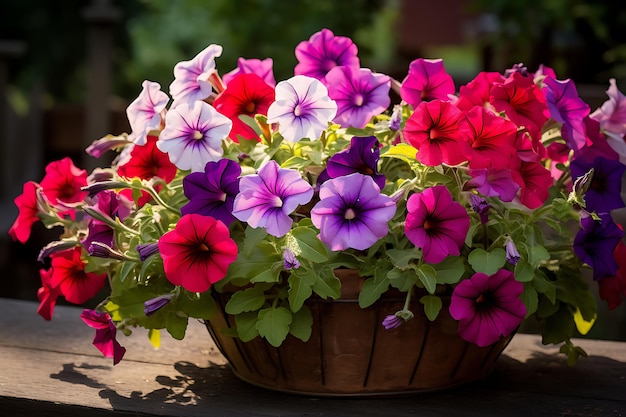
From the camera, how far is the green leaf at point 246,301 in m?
1.20

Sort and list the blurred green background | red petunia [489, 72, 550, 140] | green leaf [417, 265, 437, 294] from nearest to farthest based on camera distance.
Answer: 1. green leaf [417, 265, 437, 294]
2. red petunia [489, 72, 550, 140]
3. the blurred green background

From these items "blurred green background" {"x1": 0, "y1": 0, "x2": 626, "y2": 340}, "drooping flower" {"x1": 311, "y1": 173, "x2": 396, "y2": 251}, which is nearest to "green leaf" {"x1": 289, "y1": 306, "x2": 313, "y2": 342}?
"drooping flower" {"x1": 311, "y1": 173, "x2": 396, "y2": 251}

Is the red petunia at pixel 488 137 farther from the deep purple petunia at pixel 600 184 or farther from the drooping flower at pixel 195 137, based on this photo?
the drooping flower at pixel 195 137

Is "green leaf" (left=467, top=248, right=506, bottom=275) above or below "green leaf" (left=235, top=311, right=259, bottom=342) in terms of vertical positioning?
above

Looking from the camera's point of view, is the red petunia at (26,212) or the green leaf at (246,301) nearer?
the green leaf at (246,301)

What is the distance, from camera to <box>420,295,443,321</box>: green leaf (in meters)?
1.18

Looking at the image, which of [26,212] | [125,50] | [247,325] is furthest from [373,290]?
[125,50]

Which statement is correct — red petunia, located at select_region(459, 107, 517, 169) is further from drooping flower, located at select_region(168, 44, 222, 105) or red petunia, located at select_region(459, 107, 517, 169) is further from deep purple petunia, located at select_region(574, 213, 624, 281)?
drooping flower, located at select_region(168, 44, 222, 105)

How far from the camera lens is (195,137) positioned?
1228mm

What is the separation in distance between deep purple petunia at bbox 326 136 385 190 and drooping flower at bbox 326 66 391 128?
0.40 feet

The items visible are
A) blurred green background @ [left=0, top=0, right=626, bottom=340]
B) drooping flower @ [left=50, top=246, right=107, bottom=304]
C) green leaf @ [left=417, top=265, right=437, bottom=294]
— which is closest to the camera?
green leaf @ [left=417, top=265, right=437, bottom=294]

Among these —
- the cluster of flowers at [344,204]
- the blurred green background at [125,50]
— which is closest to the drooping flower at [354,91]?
the cluster of flowers at [344,204]

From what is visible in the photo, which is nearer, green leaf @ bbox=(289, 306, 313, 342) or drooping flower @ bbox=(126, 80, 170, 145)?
green leaf @ bbox=(289, 306, 313, 342)

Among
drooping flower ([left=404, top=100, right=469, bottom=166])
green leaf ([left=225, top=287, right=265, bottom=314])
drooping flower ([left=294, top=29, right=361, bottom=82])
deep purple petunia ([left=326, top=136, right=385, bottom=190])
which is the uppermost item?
drooping flower ([left=294, top=29, right=361, bottom=82])
